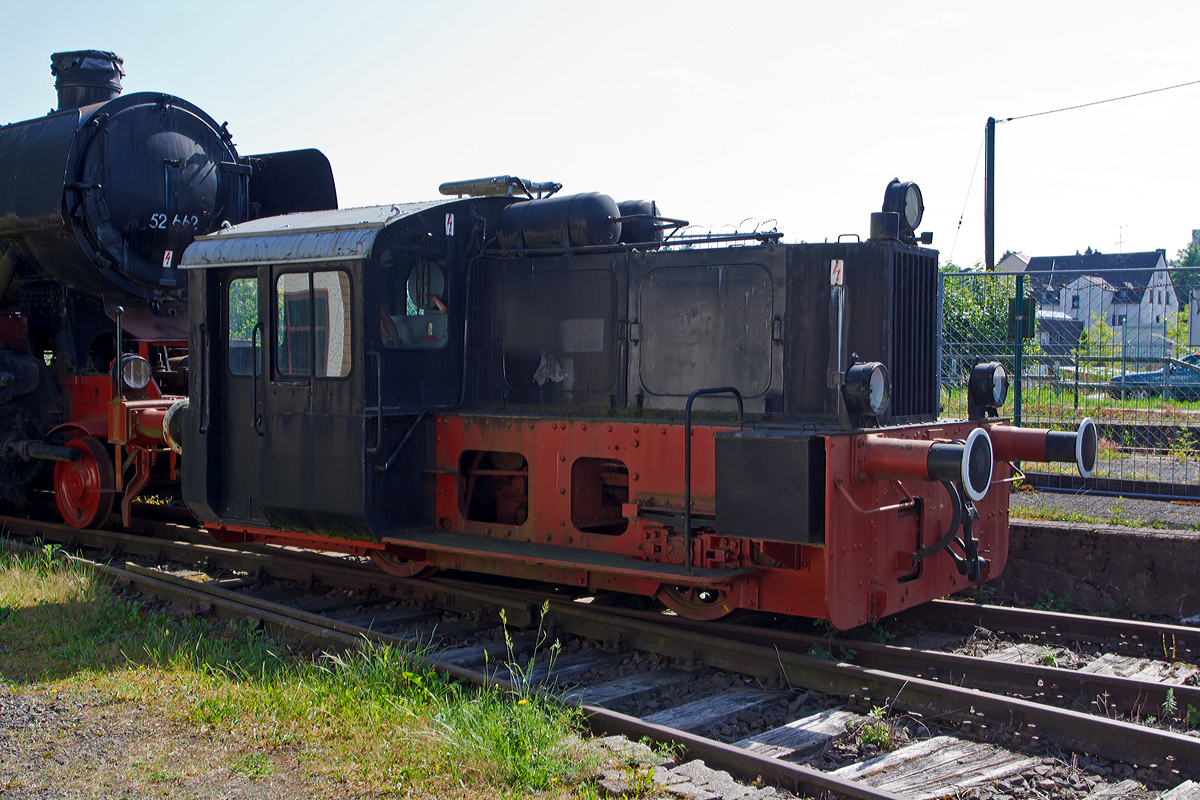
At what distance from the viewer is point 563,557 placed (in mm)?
6105

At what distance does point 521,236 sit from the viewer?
22.9 ft

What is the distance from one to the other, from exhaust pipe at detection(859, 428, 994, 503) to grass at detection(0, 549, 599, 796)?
2120 millimetres

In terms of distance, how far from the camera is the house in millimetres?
9359

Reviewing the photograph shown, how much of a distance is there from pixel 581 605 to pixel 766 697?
5.37 feet

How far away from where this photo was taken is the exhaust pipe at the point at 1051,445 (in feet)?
19.1

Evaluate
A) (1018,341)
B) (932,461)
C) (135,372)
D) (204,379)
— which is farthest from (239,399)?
(1018,341)

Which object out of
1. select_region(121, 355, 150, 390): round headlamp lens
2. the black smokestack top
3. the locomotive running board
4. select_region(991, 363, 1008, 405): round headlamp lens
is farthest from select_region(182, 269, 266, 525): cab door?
select_region(991, 363, 1008, 405): round headlamp lens

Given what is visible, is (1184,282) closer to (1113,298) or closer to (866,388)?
(1113,298)

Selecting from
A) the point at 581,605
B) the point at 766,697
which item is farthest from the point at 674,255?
the point at 766,697

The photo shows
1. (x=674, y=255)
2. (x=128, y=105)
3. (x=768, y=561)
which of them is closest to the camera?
(x=768, y=561)

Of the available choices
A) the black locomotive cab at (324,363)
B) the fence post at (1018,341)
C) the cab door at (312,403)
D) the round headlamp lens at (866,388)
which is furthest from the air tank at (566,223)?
the fence post at (1018,341)

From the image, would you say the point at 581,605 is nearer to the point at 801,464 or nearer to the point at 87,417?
the point at 801,464

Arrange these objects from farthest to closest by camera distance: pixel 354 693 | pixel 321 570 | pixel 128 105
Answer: pixel 128 105
pixel 321 570
pixel 354 693

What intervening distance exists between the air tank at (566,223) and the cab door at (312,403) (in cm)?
122
